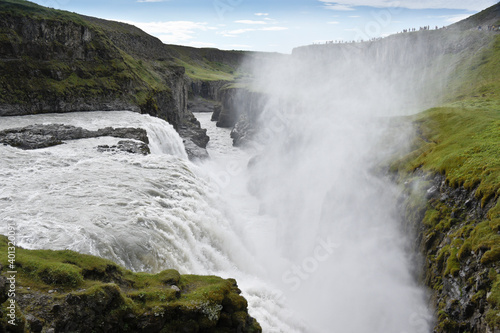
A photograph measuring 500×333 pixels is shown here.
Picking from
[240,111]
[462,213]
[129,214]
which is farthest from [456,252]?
[240,111]

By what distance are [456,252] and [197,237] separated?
15.2 meters

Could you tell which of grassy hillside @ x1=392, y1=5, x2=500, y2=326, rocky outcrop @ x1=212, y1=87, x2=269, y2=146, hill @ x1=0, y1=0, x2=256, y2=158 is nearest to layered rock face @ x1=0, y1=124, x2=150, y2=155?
hill @ x1=0, y1=0, x2=256, y2=158

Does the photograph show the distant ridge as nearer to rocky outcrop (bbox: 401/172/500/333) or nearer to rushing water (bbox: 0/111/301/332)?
rocky outcrop (bbox: 401/172/500/333)

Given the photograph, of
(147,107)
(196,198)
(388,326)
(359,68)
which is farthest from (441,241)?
(359,68)

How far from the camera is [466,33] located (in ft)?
263

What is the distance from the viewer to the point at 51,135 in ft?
120

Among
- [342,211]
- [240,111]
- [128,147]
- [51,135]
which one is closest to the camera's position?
[342,211]

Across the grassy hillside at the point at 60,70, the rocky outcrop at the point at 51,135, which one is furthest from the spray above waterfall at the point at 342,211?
the grassy hillside at the point at 60,70

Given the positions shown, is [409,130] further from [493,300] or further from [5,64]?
[5,64]

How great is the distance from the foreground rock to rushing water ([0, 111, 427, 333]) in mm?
4197

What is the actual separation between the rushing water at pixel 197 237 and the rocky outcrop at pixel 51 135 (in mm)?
1633

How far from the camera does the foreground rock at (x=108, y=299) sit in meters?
10.1

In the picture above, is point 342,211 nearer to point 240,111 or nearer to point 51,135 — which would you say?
point 51,135

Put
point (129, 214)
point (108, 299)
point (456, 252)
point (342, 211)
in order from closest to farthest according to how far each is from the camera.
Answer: point (108, 299), point (456, 252), point (129, 214), point (342, 211)
